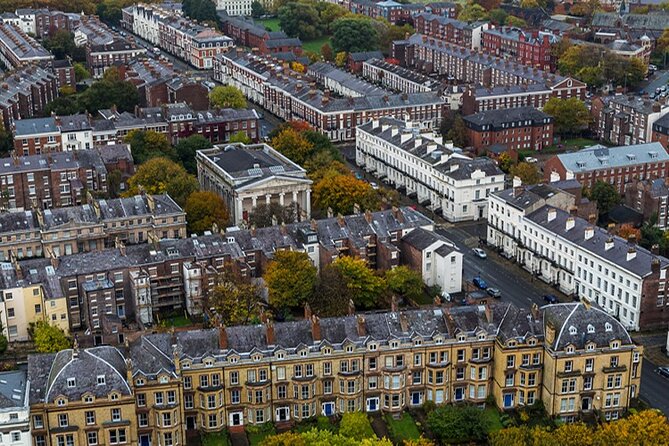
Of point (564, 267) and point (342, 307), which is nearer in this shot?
point (342, 307)

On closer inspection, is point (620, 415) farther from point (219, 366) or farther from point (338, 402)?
point (219, 366)

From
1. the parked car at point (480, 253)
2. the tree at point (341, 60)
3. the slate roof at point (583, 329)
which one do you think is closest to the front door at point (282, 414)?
the slate roof at point (583, 329)

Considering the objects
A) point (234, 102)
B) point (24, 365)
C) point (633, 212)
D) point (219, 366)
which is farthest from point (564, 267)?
point (234, 102)

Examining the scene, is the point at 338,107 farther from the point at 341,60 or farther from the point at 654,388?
the point at 654,388

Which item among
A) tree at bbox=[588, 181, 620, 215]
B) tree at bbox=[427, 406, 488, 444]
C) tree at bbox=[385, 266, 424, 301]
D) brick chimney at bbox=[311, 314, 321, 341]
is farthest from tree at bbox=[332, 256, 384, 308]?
tree at bbox=[588, 181, 620, 215]

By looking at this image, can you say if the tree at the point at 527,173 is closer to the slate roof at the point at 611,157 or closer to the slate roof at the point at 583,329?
the slate roof at the point at 611,157

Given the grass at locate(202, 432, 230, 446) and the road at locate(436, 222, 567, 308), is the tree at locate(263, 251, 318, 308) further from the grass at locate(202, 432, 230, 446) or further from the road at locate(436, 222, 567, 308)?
the road at locate(436, 222, 567, 308)
